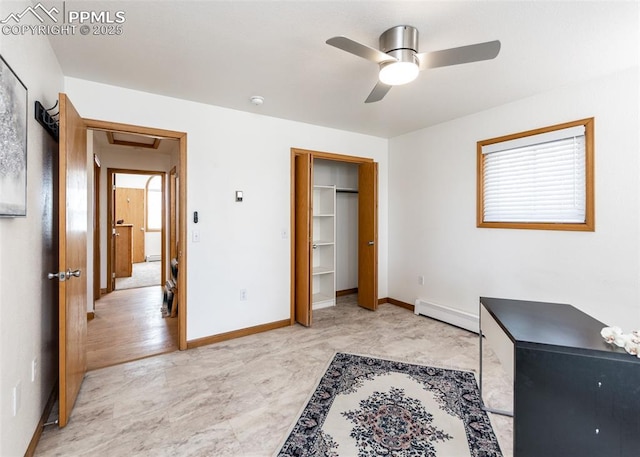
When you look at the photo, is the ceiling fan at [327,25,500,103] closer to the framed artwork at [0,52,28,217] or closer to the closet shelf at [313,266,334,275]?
the framed artwork at [0,52,28,217]

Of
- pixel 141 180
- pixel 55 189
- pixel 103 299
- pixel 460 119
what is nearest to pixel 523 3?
pixel 460 119

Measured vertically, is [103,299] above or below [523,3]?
below

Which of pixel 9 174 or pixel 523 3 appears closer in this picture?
pixel 9 174

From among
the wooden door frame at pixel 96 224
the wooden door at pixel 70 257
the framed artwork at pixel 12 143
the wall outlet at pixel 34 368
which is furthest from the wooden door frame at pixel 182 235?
the wooden door frame at pixel 96 224

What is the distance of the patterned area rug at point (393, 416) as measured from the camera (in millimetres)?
1709

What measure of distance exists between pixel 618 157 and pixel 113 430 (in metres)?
4.21

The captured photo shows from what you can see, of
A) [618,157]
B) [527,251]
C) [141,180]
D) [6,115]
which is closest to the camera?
[6,115]

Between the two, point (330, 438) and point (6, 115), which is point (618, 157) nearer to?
point (330, 438)

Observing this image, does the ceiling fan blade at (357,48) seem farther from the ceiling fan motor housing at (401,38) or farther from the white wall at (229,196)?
the white wall at (229,196)

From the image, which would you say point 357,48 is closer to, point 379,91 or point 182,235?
point 379,91

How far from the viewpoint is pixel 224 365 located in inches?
106

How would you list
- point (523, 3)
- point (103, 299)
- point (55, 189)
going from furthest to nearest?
1. point (103, 299)
2. point (55, 189)
3. point (523, 3)

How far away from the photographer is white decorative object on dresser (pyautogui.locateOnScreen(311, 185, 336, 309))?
451 cm

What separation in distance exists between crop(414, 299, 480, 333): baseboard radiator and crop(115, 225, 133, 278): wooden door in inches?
243
